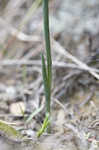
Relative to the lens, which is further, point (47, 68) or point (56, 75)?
point (56, 75)

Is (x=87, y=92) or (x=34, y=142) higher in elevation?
(x=87, y=92)

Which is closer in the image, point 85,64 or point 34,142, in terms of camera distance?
point 34,142

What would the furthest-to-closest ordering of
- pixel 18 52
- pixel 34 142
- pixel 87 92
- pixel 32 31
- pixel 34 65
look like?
pixel 32 31 < pixel 18 52 < pixel 34 65 < pixel 87 92 < pixel 34 142

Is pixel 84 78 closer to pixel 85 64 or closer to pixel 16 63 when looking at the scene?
pixel 85 64

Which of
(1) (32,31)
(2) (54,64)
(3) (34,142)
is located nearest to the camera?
(3) (34,142)

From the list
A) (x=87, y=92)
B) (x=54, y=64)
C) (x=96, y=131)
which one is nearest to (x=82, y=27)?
(x=54, y=64)

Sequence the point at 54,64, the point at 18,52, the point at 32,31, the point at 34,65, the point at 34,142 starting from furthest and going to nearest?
the point at 32,31 → the point at 18,52 → the point at 34,65 → the point at 54,64 → the point at 34,142

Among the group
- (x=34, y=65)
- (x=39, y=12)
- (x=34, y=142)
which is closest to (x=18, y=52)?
(x=34, y=65)

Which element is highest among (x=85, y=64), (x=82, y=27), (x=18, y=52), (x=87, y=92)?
(x=82, y=27)

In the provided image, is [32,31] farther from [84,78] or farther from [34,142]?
[34,142]
